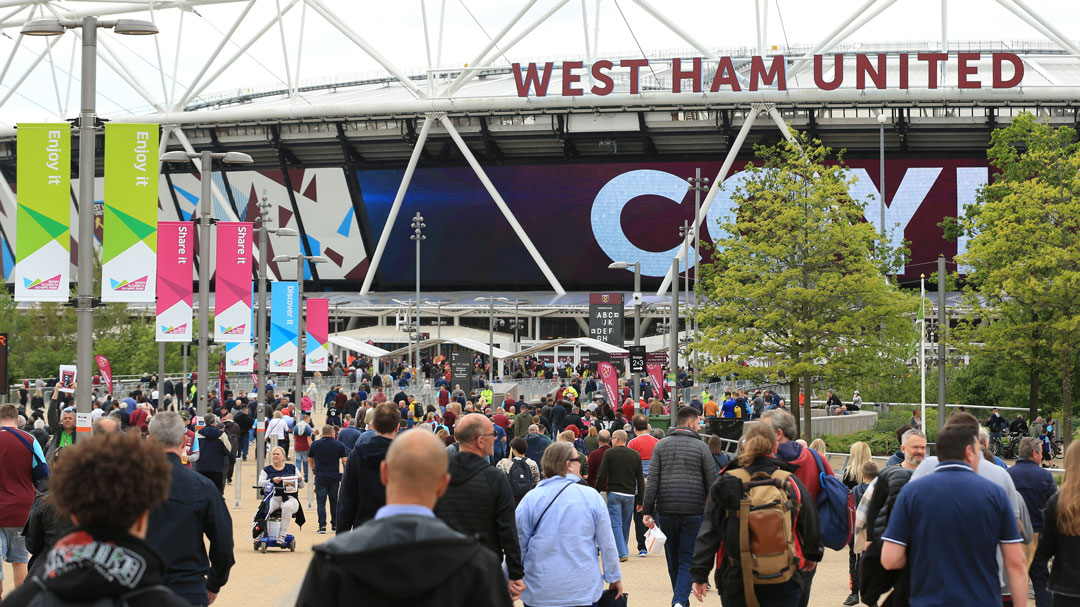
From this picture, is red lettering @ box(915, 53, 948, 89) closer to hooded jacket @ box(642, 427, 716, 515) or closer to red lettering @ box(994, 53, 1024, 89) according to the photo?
red lettering @ box(994, 53, 1024, 89)

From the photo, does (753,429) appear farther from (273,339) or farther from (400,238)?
(400,238)

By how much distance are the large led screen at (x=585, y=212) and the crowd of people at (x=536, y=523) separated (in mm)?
49828

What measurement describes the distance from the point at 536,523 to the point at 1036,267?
25.1 meters

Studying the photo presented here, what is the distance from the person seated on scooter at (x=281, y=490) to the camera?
1470 centimetres

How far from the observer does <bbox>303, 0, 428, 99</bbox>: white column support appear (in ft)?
184

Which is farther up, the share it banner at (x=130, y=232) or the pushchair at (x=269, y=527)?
the share it banner at (x=130, y=232)

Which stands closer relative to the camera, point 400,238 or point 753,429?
point 753,429

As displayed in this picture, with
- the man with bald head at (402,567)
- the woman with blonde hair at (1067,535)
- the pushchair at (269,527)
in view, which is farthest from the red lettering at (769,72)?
the man with bald head at (402,567)

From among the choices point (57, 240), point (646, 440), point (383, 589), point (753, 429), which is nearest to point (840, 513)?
point (753, 429)

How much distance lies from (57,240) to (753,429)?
9.06 meters

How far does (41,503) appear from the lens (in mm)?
7855

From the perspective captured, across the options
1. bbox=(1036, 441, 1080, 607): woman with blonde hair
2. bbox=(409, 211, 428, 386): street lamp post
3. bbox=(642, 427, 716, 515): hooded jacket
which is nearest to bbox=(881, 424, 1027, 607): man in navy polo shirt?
bbox=(1036, 441, 1080, 607): woman with blonde hair

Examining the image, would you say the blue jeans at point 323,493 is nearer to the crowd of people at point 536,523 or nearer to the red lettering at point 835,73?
the crowd of people at point 536,523

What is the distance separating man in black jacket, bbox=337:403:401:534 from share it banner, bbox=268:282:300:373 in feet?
62.9
